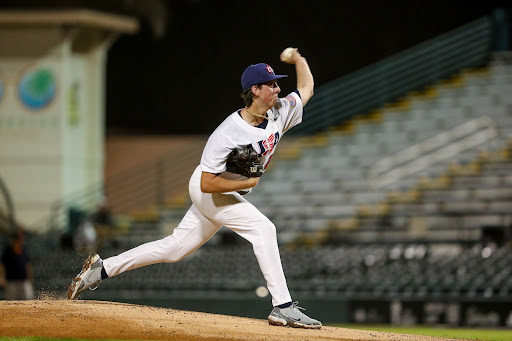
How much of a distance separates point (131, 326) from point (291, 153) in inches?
445

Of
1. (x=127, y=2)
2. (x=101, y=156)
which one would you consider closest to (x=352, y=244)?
(x=101, y=156)

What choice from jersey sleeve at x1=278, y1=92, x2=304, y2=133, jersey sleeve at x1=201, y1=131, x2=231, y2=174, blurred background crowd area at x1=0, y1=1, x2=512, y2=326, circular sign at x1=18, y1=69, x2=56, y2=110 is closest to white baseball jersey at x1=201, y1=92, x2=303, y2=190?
jersey sleeve at x1=201, y1=131, x2=231, y2=174

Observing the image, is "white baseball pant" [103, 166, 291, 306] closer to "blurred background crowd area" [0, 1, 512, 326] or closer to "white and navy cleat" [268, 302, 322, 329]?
"white and navy cleat" [268, 302, 322, 329]

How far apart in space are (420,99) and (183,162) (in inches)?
230

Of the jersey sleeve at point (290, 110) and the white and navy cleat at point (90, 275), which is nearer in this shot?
the jersey sleeve at point (290, 110)

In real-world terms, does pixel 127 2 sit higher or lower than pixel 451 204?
higher

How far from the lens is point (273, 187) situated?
53.5ft

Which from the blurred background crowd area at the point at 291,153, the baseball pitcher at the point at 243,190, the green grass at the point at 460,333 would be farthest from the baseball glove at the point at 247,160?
the green grass at the point at 460,333

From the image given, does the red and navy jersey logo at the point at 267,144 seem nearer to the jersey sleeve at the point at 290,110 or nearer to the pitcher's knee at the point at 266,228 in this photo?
the jersey sleeve at the point at 290,110

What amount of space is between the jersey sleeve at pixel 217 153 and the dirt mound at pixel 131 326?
1.12 meters

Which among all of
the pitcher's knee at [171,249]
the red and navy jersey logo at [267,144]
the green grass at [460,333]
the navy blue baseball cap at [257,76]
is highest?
the navy blue baseball cap at [257,76]

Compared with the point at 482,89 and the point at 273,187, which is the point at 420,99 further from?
the point at 273,187

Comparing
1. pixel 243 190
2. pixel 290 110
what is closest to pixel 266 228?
pixel 243 190

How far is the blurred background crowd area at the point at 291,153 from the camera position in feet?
42.2
